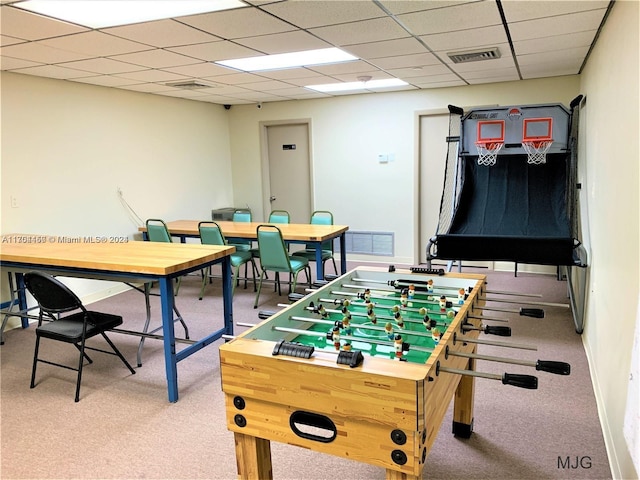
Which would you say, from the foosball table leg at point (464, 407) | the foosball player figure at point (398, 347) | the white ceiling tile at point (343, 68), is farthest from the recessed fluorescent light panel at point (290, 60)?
the foosball player figure at point (398, 347)

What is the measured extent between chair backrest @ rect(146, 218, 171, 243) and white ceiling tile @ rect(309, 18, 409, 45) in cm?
281

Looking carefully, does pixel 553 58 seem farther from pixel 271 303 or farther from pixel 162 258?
pixel 162 258

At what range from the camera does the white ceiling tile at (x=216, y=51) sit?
355 cm

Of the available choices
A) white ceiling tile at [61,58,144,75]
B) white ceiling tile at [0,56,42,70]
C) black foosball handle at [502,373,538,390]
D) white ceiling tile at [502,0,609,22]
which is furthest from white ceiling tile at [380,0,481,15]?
white ceiling tile at [0,56,42,70]

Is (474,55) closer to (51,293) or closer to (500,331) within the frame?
(500,331)

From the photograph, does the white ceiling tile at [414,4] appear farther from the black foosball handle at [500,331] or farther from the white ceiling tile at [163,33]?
the black foosball handle at [500,331]

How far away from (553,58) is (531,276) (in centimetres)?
260

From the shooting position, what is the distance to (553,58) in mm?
4422

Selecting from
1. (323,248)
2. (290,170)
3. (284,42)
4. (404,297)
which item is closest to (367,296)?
(404,297)

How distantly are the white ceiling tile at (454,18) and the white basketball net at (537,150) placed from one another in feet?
5.23

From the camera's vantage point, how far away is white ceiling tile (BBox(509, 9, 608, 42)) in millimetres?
3068

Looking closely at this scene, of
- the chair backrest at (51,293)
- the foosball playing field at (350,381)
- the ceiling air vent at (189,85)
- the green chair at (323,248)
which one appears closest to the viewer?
the foosball playing field at (350,381)

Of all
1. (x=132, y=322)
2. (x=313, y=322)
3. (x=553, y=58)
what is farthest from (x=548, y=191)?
(x=132, y=322)

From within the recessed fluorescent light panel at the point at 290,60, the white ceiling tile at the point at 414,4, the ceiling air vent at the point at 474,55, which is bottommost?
the white ceiling tile at the point at 414,4
